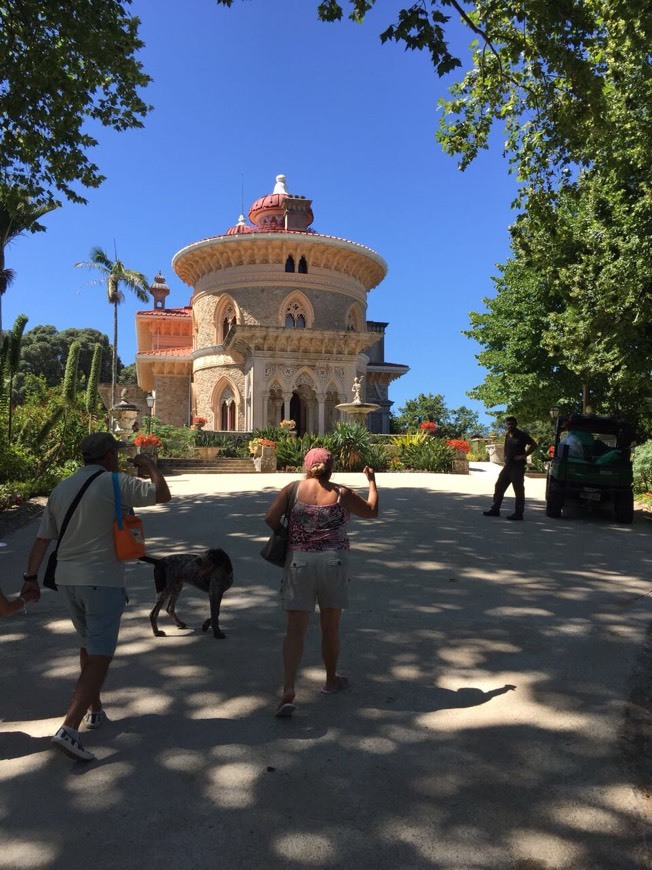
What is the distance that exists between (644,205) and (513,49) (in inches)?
203

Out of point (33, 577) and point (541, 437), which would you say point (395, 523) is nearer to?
point (33, 577)

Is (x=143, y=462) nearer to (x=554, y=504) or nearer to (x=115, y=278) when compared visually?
(x=554, y=504)

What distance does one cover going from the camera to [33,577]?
10.9 ft

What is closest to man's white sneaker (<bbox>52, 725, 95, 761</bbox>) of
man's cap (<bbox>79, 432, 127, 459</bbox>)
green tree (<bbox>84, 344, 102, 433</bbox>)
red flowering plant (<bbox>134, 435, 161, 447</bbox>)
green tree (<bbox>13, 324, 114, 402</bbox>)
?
man's cap (<bbox>79, 432, 127, 459</bbox>)

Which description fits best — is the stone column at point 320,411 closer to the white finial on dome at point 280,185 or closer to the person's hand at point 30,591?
the white finial on dome at point 280,185

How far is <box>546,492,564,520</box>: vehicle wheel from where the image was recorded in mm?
11398

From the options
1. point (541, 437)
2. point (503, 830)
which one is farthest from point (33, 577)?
point (541, 437)

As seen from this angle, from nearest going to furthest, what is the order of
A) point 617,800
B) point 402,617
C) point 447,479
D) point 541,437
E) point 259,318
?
point 617,800 < point 402,617 < point 447,479 < point 541,437 < point 259,318

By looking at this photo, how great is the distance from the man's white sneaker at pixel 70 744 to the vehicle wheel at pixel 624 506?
1016 centimetres

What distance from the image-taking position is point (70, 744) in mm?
2996

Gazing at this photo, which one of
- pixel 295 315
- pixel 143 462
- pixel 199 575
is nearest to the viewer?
pixel 143 462

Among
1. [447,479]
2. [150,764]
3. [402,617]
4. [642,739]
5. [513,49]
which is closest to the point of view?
[150,764]

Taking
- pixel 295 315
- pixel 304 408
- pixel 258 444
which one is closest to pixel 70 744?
pixel 258 444

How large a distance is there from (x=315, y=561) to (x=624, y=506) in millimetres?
9061
